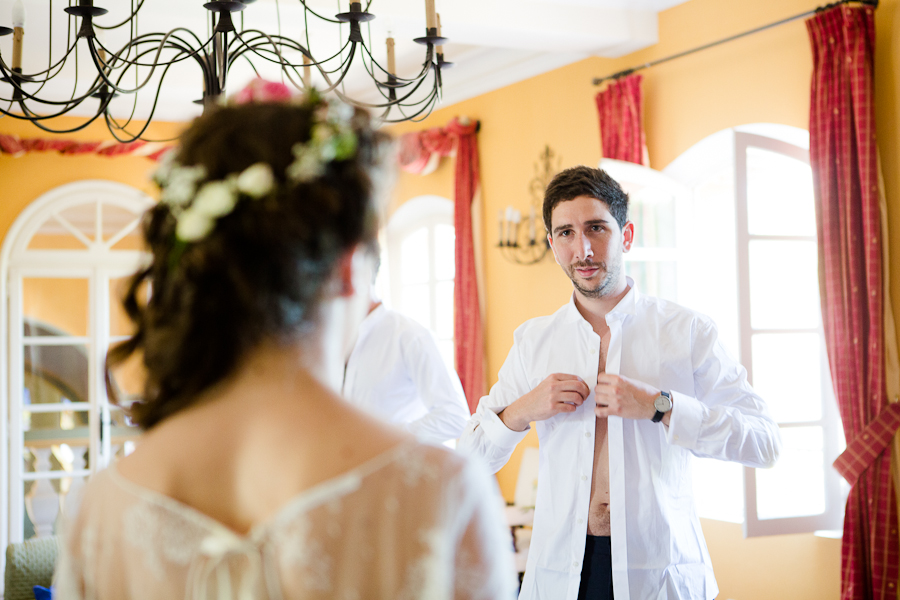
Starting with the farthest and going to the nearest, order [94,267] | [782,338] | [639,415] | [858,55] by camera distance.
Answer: [94,267], [782,338], [858,55], [639,415]

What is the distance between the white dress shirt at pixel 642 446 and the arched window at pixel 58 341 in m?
4.71

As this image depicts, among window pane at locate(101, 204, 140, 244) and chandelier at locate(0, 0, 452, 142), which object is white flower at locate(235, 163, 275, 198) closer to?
chandelier at locate(0, 0, 452, 142)

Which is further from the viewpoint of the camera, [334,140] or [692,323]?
[692,323]

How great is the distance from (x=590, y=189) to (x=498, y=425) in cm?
68

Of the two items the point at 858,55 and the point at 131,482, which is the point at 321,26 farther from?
the point at 131,482

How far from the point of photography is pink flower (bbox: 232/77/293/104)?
95 centimetres

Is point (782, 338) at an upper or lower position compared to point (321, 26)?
lower

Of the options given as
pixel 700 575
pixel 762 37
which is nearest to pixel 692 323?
pixel 700 575

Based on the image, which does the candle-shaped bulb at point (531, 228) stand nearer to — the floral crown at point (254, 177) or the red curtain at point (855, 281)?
the red curtain at point (855, 281)

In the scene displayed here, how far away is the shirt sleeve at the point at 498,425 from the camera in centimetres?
232

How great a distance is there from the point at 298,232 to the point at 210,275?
104mm

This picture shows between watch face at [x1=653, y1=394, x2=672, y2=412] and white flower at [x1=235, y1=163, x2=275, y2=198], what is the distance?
1.42 m

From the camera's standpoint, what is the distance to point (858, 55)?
11.1ft

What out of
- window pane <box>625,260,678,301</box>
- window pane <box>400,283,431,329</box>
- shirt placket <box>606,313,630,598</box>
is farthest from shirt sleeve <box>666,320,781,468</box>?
window pane <box>400,283,431,329</box>
